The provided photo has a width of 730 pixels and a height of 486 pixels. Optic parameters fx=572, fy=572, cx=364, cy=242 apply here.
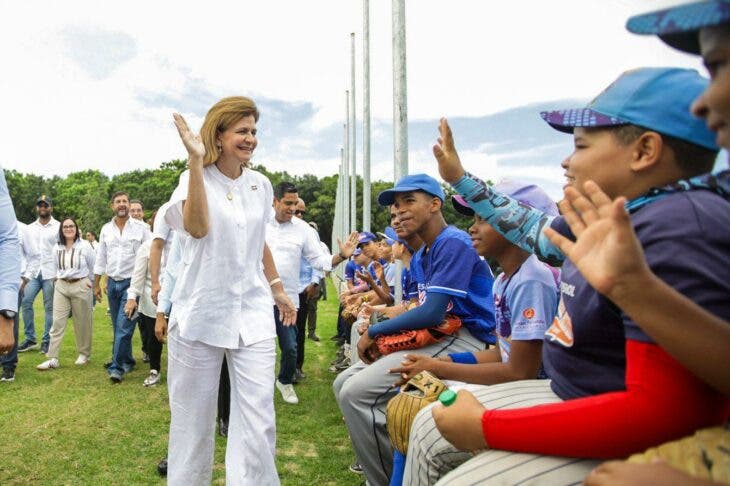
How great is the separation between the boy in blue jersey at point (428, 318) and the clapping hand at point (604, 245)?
189cm

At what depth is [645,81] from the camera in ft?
4.68

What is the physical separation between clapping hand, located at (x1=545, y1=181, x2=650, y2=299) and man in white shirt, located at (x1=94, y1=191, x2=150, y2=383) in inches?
280

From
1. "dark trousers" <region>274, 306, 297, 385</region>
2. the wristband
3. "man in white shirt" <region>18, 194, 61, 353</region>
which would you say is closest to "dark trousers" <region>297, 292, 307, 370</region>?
"dark trousers" <region>274, 306, 297, 385</region>

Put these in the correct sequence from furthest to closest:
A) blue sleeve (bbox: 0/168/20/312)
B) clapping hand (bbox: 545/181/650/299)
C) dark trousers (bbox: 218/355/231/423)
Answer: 1. dark trousers (bbox: 218/355/231/423)
2. blue sleeve (bbox: 0/168/20/312)
3. clapping hand (bbox: 545/181/650/299)

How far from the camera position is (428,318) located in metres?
3.10

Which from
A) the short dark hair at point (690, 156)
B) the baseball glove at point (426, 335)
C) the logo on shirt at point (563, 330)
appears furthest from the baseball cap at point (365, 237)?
the short dark hair at point (690, 156)

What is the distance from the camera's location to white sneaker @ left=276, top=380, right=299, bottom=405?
6301 mm

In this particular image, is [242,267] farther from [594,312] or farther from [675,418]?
[675,418]

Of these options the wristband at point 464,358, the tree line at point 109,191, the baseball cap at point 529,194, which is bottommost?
the wristband at point 464,358

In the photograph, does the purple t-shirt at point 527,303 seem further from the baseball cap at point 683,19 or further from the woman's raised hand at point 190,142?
the woman's raised hand at point 190,142

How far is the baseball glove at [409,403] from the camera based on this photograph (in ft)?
7.68

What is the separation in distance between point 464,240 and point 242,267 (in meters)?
1.28

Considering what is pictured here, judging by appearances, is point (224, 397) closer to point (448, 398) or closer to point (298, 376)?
point (298, 376)

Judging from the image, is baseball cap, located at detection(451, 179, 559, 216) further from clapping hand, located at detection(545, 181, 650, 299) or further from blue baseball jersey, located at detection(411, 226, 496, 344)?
clapping hand, located at detection(545, 181, 650, 299)
